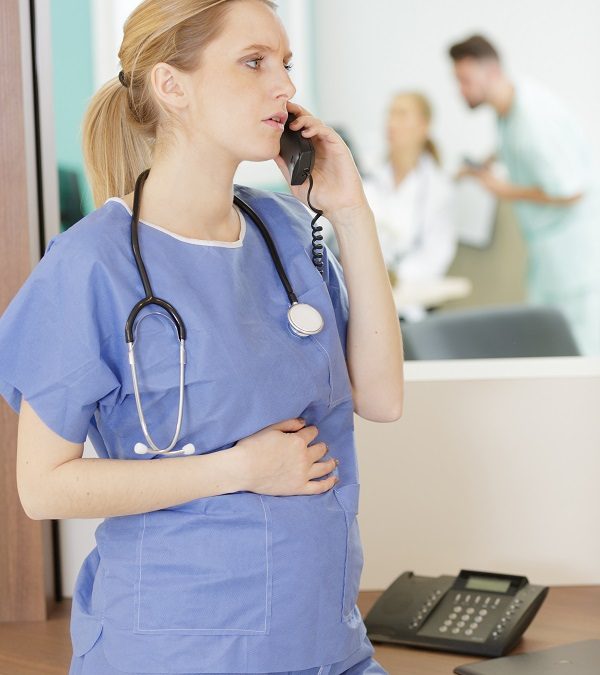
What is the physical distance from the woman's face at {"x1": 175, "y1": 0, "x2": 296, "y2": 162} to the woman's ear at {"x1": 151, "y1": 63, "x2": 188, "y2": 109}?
11mm

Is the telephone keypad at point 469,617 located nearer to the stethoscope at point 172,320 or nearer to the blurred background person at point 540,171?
the stethoscope at point 172,320

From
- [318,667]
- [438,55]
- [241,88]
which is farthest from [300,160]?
[438,55]

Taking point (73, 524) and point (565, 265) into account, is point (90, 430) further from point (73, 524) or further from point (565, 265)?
point (565, 265)

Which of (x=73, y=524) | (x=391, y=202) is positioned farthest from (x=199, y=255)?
(x=391, y=202)

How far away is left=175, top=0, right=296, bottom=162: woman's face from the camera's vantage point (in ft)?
3.60

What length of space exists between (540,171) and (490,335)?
130 inches

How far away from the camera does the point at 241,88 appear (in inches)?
43.2

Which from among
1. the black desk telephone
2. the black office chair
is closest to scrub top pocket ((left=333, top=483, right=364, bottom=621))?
the black desk telephone

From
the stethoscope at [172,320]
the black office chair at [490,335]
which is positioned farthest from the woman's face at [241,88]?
the black office chair at [490,335]

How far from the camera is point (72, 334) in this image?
1.02 m

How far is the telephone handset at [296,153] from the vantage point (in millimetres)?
1216

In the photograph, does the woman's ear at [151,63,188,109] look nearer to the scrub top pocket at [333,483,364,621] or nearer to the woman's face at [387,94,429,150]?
the scrub top pocket at [333,483,364,621]

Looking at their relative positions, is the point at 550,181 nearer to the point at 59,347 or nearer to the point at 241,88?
the point at 241,88

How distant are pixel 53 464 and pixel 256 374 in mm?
218
